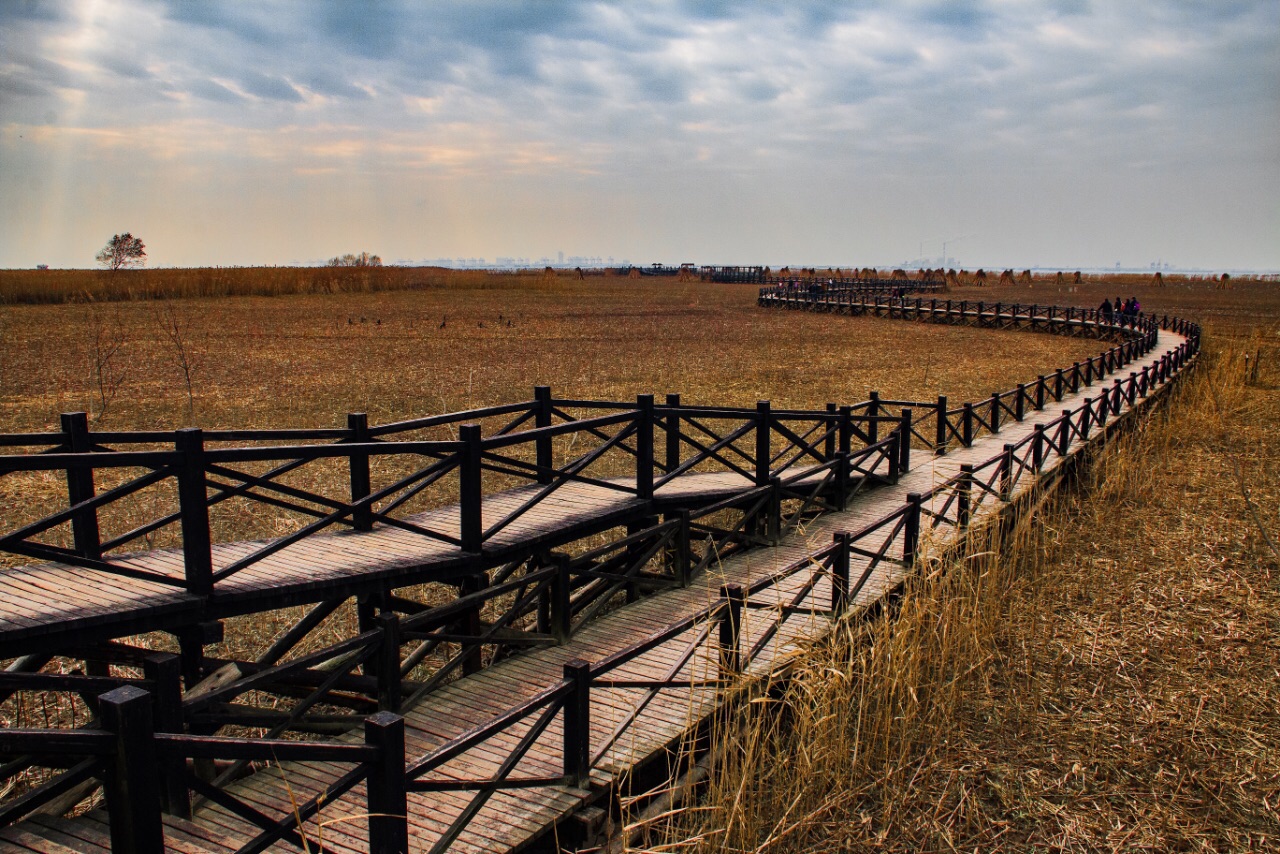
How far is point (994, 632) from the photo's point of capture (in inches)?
313

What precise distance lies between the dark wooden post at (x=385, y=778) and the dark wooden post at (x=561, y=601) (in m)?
3.50

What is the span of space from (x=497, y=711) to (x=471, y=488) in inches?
67.9

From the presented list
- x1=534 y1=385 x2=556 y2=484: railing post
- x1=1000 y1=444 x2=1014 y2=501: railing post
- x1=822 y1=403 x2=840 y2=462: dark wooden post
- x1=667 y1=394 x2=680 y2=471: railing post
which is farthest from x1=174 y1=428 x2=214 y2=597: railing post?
x1=1000 y1=444 x2=1014 y2=501: railing post

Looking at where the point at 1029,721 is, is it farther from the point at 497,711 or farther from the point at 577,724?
the point at 497,711

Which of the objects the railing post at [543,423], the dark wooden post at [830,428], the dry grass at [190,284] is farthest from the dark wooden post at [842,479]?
the dry grass at [190,284]

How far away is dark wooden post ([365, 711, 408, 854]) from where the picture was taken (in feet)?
12.2

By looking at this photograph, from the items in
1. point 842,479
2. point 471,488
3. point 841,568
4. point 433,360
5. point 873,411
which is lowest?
point 842,479

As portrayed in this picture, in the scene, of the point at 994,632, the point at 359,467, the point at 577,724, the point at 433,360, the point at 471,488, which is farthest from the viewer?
the point at 433,360

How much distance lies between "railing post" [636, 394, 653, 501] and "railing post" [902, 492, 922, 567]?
251 cm

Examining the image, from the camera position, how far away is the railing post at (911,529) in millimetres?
8586

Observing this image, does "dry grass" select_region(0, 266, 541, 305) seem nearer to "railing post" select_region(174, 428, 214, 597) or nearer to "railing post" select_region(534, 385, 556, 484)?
"railing post" select_region(534, 385, 556, 484)

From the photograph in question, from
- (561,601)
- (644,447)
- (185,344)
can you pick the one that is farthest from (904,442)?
(185,344)

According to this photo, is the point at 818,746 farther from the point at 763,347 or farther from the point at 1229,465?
the point at 763,347

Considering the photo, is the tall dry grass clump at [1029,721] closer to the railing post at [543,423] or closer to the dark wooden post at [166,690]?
the dark wooden post at [166,690]
